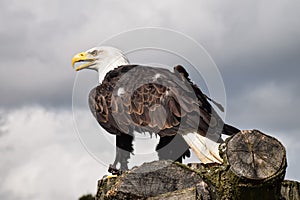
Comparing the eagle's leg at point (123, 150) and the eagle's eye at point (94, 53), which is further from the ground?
the eagle's eye at point (94, 53)

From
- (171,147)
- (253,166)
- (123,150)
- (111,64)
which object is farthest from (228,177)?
(111,64)

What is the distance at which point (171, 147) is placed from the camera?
7.45m

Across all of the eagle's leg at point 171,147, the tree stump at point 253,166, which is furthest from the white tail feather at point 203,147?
the tree stump at point 253,166

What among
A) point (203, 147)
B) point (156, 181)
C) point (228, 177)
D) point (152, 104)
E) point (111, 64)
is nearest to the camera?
point (228, 177)

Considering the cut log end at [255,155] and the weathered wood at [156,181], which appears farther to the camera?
the weathered wood at [156,181]

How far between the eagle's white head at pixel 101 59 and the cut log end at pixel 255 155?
3.73 meters

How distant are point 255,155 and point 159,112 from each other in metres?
2.41

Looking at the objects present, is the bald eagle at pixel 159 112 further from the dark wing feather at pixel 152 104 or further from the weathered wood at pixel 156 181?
the weathered wood at pixel 156 181

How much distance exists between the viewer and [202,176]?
218 inches

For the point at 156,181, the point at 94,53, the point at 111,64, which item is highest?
the point at 94,53

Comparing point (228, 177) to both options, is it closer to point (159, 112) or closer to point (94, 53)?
point (159, 112)

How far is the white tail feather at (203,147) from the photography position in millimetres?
6715

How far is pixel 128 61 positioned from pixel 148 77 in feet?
3.41

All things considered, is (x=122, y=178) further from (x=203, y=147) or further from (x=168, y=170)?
(x=203, y=147)
